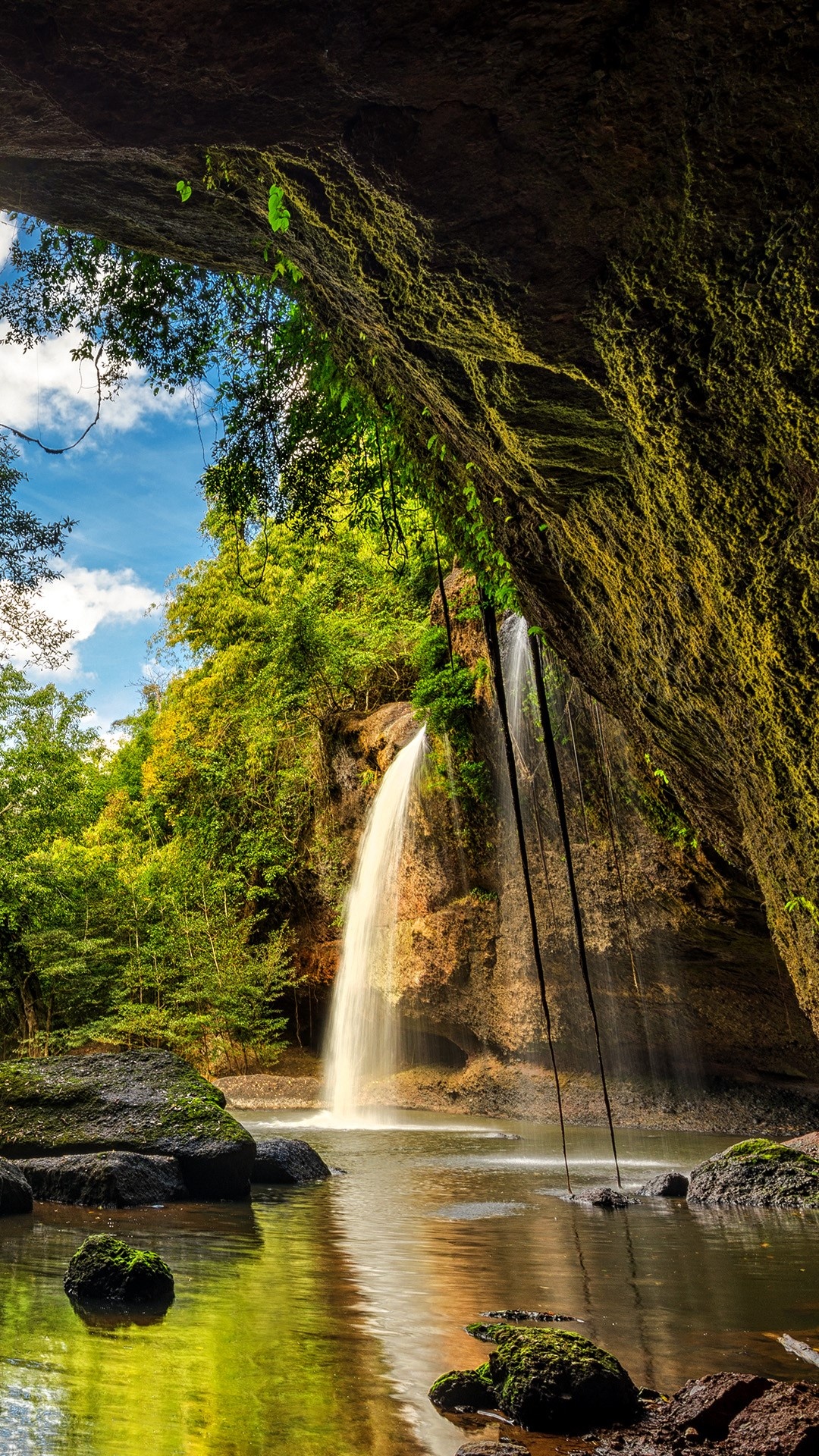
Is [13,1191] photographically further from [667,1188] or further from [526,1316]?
[667,1188]

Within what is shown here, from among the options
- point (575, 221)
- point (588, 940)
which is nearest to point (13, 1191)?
point (575, 221)

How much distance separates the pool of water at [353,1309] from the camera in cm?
314

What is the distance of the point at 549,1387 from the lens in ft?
10.7

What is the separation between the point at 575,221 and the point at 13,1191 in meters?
6.99

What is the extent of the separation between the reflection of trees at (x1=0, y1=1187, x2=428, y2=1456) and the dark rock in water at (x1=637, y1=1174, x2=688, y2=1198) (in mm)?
3434

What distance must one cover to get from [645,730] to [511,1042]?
11.2 m

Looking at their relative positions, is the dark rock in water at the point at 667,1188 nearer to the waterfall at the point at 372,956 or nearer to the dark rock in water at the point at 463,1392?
the dark rock in water at the point at 463,1392

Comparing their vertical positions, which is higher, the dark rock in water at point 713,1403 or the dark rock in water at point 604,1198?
the dark rock in water at point 713,1403

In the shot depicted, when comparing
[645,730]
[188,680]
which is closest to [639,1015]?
[645,730]

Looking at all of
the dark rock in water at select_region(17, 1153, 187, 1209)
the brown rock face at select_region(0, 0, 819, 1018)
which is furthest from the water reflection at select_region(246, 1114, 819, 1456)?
the brown rock face at select_region(0, 0, 819, 1018)

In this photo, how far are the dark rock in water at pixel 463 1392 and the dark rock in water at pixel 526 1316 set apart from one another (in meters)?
0.90

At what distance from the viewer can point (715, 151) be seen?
120 inches

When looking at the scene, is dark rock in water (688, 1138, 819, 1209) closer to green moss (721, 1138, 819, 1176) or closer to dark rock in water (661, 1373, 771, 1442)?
green moss (721, 1138, 819, 1176)

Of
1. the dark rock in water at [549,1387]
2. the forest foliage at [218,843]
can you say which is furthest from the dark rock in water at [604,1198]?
the forest foliage at [218,843]
